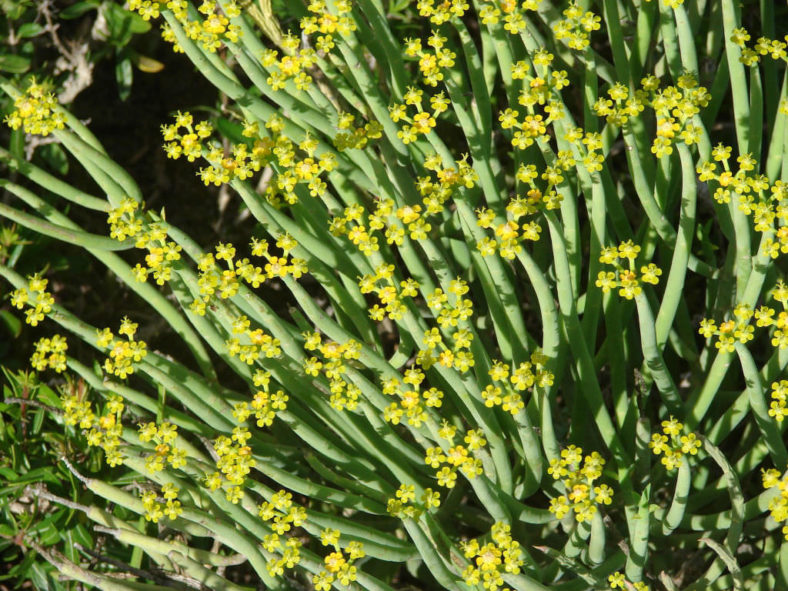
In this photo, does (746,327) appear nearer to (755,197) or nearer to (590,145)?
(755,197)

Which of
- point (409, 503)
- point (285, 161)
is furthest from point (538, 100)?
point (409, 503)

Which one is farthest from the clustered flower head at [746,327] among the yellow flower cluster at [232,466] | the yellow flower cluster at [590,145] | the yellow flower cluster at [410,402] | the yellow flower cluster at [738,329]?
the yellow flower cluster at [232,466]

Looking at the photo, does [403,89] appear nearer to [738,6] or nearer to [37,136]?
[738,6]

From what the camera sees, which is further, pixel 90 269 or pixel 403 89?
pixel 90 269

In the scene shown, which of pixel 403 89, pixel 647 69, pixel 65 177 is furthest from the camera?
pixel 65 177

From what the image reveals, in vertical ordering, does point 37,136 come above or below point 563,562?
above

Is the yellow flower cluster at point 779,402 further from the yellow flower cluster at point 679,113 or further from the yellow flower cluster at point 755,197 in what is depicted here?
the yellow flower cluster at point 679,113

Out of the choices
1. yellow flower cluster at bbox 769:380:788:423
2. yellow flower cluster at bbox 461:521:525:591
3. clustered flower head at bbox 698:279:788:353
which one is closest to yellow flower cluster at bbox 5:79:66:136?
yellow flower cluster at bbox 461:521:525:591

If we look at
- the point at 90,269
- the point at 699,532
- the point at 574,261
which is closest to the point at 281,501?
the point at 574,261

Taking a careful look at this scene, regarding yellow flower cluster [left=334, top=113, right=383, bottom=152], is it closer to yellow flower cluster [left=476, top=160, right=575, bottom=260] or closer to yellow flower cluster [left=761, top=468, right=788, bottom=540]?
yellow flower cluster [left=476, top=160, right=575, bottom=260]

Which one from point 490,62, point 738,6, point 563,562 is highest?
point 738,6
